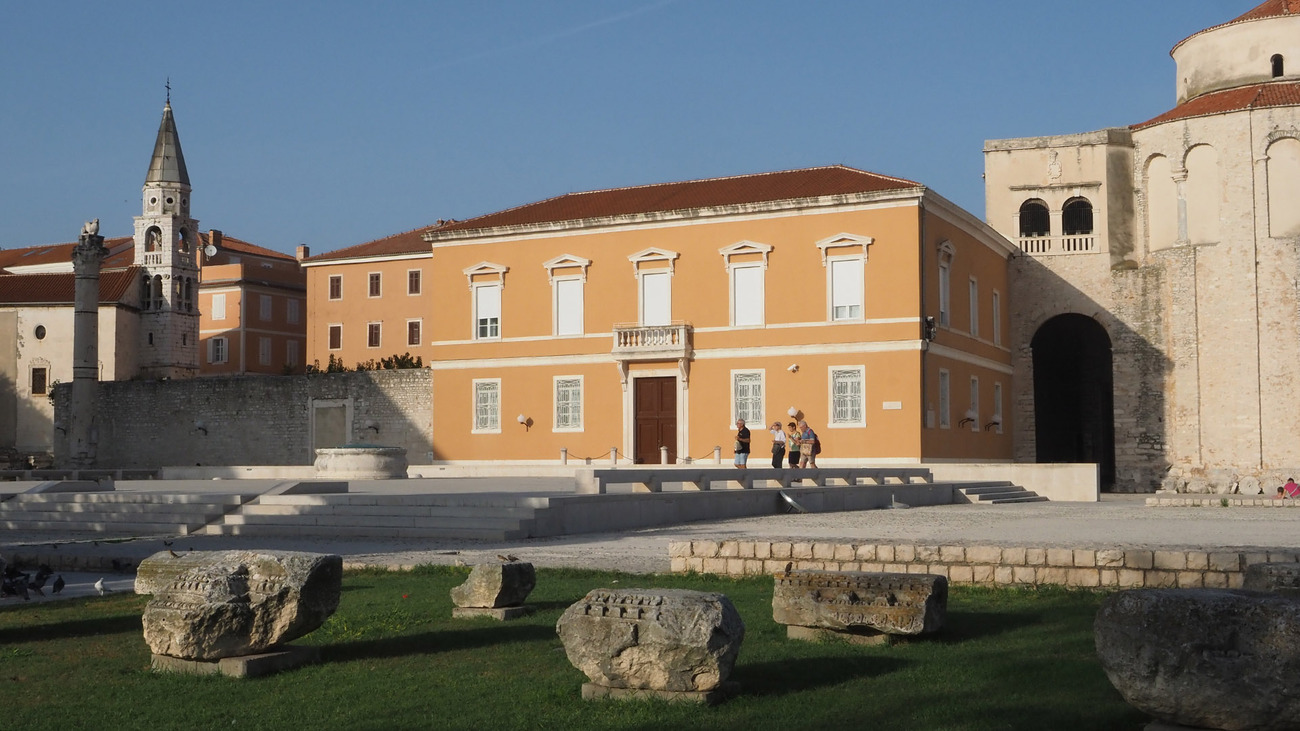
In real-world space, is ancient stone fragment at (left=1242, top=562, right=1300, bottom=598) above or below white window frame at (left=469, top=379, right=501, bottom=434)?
below

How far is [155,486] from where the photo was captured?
2873 cm

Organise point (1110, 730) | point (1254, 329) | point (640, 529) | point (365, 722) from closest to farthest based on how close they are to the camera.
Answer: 1. point (1110, 730)
2. point (365, 722)
3. point (640, 529)
4. point (1254, 329)

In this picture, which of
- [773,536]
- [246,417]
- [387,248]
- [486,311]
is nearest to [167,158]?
[387,248]

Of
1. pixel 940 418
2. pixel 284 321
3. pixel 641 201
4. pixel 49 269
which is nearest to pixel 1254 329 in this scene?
pixel 940 418

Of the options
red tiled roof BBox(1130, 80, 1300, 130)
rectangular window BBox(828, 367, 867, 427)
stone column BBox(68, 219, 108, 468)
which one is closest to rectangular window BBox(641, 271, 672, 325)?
rectangular window BBox(828, 367, 867, 427)

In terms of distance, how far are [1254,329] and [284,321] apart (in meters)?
47.8

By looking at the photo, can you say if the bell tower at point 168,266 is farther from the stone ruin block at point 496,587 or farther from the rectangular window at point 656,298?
the stone ruin block at point 496,587

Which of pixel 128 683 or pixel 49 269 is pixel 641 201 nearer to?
pixel 128 683

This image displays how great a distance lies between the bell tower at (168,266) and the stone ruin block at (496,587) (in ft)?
183

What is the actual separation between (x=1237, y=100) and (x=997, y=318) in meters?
9.56

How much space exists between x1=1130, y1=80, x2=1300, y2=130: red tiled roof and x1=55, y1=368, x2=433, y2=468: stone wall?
82.7 feet

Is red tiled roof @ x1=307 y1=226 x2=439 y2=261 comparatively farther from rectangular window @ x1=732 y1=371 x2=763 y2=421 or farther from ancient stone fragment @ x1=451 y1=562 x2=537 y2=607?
ancient stone fragment @ x1=451 y1=562 x2=537 y2=607

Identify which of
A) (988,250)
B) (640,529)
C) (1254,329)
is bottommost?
(640,529)

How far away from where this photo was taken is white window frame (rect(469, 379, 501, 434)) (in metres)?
39.2
